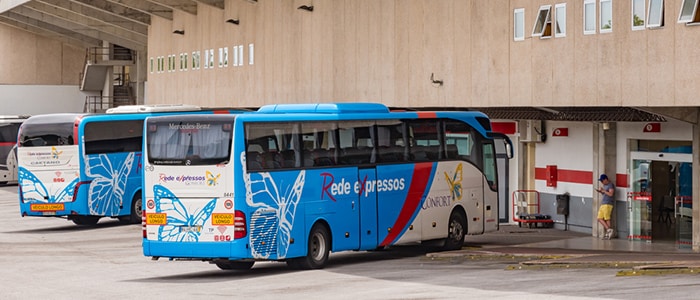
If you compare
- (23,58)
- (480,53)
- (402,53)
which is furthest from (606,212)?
(23,58)

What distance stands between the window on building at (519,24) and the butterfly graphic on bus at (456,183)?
383 centimetres

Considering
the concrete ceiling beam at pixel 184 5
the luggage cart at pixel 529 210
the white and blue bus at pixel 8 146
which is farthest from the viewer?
the white and blue bus at pixel 8 146

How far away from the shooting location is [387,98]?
106 ft

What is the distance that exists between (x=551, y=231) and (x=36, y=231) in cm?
1287

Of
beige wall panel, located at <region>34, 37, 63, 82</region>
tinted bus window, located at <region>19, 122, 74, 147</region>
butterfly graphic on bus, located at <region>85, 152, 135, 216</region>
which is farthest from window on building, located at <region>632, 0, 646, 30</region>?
beige wall panel, located at <region>34, 37, 63, 82</region>

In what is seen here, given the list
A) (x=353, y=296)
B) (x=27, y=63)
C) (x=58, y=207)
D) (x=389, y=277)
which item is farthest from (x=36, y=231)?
(x=27, y=63)

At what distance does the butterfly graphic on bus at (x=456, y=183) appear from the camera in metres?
24.3

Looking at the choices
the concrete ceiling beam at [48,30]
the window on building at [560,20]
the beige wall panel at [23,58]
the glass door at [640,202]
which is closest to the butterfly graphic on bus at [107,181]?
the window on building at [560,20]

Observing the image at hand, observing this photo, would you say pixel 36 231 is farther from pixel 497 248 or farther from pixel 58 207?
pixel 497 248

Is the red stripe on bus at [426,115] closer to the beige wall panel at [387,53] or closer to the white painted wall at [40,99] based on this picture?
the beige wall panel at [387,53]

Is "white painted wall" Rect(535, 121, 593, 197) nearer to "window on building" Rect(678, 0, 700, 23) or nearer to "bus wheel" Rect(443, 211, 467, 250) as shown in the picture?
"bus wheel" Rect(443, 211, 467, 250)

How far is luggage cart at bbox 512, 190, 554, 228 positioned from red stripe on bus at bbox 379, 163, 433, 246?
8.05 m

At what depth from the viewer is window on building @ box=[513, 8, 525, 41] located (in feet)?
87.6

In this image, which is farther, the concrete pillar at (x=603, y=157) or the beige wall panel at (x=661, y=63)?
the concrete pillar at (x=603, y=157)
